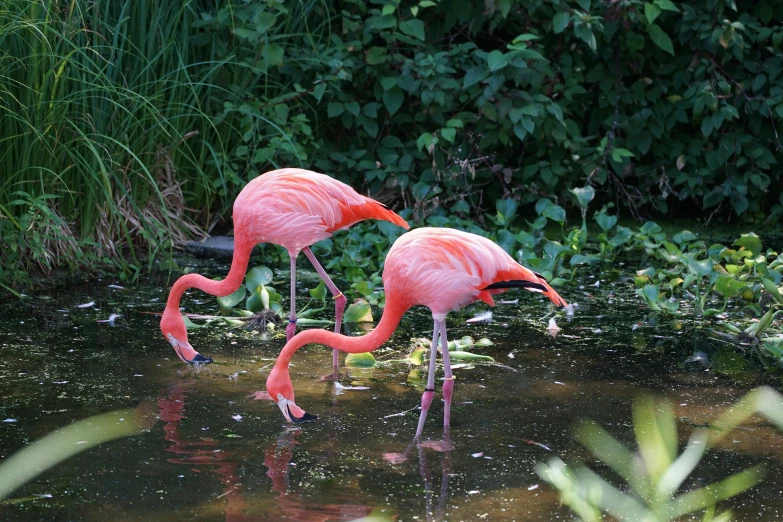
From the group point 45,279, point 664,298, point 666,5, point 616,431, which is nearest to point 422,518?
point 616,431

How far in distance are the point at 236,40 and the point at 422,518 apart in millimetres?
4381

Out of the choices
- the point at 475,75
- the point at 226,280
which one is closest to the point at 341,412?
the point at 226,280

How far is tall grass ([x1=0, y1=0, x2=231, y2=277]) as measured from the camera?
5.30 m

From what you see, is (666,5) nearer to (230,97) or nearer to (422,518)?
(230,97)

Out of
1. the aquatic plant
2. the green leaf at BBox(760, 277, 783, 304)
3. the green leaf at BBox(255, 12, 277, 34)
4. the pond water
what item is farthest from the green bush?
the aquatic plant

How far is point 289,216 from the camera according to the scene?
4.41m

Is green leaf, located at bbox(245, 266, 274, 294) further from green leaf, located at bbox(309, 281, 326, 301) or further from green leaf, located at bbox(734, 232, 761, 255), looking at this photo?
green leaf, located at bbox(734, 232, 761, 255)

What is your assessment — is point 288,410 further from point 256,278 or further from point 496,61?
point 496,61

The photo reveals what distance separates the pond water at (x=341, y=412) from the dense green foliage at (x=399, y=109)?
2.98ft

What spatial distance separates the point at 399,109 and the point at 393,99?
1.54 ft

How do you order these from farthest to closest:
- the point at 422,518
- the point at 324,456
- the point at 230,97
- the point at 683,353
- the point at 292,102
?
the point at 292,102 < the point at 230,97 < the point at 683,353 < the point at 324,456 < the point at 422,518

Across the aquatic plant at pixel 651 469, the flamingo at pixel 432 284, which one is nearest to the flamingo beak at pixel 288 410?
the flamingo at pixel 432 284

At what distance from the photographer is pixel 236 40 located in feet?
21.6

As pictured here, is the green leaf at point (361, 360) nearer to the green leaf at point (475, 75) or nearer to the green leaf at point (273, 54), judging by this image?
the green leaf at point (273, 54)
